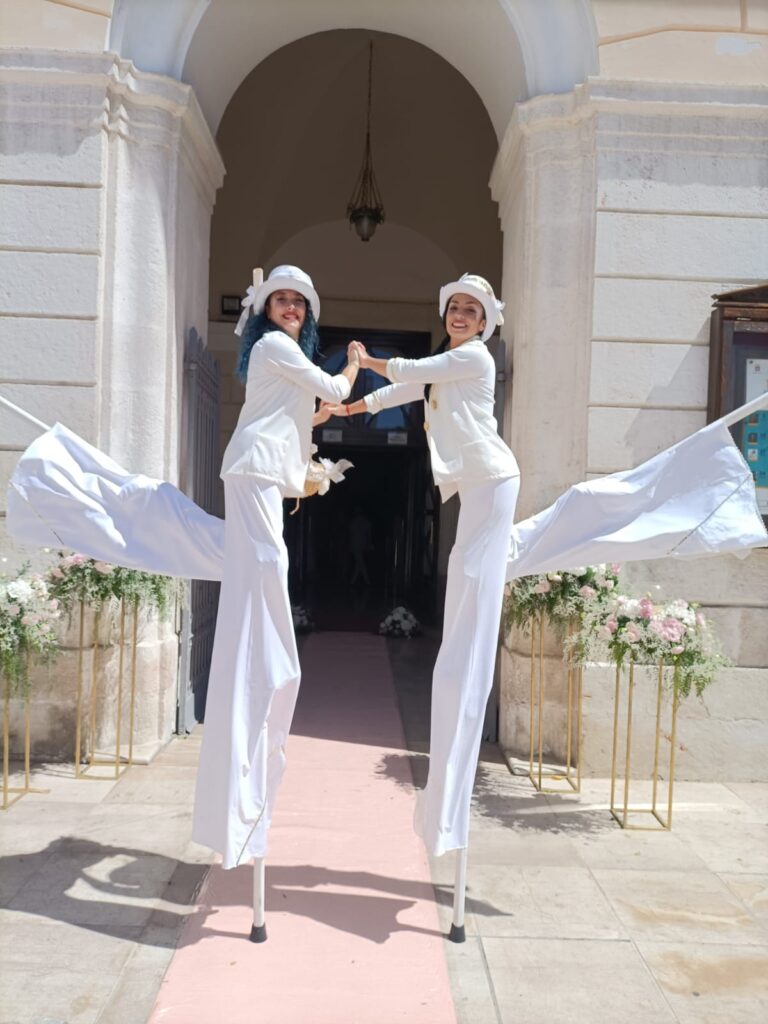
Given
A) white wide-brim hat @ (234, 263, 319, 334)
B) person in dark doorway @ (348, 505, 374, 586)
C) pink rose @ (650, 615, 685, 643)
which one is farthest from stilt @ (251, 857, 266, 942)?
person in dark doorway @ (348, 505, 374, 586)

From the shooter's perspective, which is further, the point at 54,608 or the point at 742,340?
the point at 742,340

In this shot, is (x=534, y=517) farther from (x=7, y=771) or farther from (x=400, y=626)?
(x=400, y=626)

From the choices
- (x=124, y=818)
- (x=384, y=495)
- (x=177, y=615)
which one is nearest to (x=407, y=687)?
(x=177, y=615)

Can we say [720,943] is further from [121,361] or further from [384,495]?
[384,495]

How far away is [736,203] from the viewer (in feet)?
18.3

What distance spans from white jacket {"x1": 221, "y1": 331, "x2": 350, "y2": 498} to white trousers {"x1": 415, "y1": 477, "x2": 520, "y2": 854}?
61 centimetres

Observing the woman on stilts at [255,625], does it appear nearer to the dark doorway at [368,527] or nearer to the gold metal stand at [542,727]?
the gold metal stand at [542,727]

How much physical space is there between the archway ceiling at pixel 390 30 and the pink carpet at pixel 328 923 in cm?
414

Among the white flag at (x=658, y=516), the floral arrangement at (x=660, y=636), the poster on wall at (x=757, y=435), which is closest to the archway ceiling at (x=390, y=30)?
the poster on wall at (x=757, y=435)

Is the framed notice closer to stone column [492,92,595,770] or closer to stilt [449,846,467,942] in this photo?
stone column [492,92,595,770]

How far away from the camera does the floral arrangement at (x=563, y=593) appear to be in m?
5.04

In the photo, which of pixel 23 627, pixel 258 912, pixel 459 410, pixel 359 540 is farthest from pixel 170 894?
pixel 359 540

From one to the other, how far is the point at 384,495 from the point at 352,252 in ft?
34.8

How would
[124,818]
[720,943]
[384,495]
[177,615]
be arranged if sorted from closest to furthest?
[720,943], [124,818], [177,615], [384,495]
